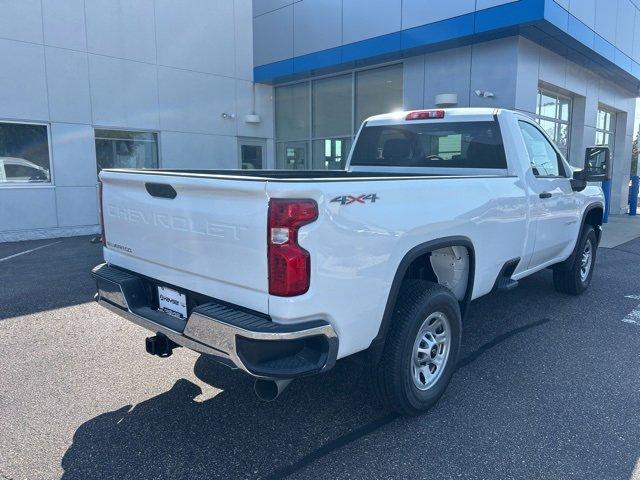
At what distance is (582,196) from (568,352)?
2.13 metres

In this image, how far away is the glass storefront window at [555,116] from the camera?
39.5 ft

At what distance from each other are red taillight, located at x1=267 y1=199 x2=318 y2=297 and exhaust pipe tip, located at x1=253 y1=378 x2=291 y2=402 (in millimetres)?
534

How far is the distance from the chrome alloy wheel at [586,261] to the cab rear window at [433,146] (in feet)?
8.41

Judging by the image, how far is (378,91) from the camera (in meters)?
12.8

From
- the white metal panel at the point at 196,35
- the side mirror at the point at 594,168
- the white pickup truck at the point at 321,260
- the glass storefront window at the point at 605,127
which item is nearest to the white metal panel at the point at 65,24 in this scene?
the white metal panel at the point at 196,35

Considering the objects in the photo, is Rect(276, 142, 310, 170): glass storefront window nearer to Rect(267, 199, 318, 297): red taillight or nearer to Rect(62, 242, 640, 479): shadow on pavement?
Rect(62, 242, 640, 479): shadow on pavement

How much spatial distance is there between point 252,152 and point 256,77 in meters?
2.22

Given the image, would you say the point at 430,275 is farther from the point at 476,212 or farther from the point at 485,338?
the point at 485,338

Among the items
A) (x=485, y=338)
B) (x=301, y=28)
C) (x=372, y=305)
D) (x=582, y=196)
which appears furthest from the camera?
(x=301, y=28)

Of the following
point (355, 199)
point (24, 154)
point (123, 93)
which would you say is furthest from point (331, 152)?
point (355, 199)

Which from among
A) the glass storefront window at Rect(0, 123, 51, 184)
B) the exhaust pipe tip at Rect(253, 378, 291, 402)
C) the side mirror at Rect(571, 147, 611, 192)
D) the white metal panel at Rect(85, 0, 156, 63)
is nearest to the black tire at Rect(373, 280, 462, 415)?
the exhaust pipe tip at Rect(253, 378, 291, 402)

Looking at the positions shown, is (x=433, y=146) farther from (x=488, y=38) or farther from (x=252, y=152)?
(x=252, y=152)

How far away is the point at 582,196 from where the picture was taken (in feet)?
18.4

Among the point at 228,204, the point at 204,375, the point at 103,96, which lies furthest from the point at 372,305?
the point at 103,96
